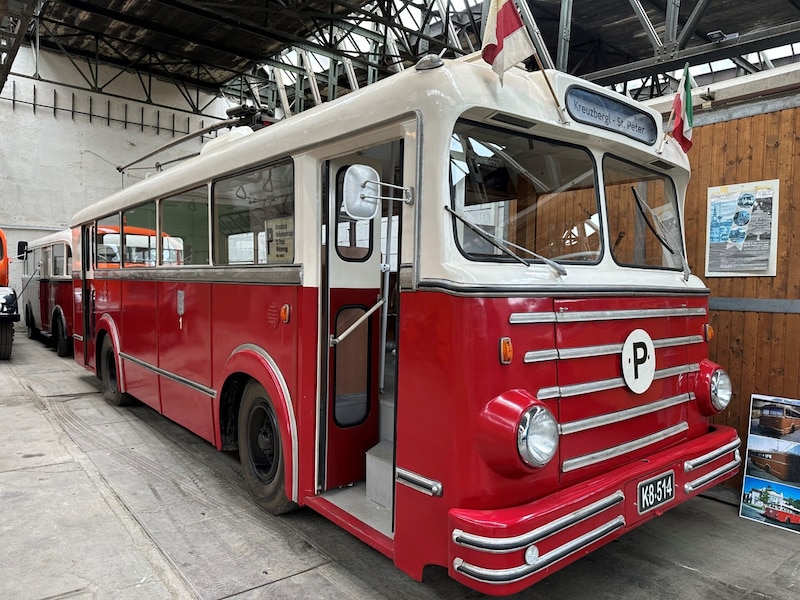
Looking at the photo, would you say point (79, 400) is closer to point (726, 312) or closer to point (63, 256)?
point (63, 256)

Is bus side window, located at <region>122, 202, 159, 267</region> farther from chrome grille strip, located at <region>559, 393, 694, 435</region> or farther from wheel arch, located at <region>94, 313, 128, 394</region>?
chrome grille strip, located at <region>559, 393, 694, 435</region>

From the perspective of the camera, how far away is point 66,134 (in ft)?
52.2

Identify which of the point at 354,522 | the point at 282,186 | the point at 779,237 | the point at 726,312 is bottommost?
the point at 354,522

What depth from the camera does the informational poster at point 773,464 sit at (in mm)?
3828

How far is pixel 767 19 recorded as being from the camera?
33.9ft

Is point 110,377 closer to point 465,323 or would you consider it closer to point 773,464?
point 465,323

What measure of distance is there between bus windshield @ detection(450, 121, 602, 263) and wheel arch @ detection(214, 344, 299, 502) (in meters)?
1.57

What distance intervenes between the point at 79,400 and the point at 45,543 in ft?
13.8

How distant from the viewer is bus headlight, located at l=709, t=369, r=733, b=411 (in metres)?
3.35

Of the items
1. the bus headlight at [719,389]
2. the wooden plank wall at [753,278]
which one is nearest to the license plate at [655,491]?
the bus headlight at [719,389]

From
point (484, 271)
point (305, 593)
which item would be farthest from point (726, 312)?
point (305, 593)

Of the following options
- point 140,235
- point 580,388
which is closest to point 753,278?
point 580,388

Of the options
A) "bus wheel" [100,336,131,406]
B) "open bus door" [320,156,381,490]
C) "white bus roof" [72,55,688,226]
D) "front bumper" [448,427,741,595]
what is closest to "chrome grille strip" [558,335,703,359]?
"front bumper" [448,427,741,595]

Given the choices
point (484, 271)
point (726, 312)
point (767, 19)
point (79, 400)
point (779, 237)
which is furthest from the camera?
point (767, 19)
